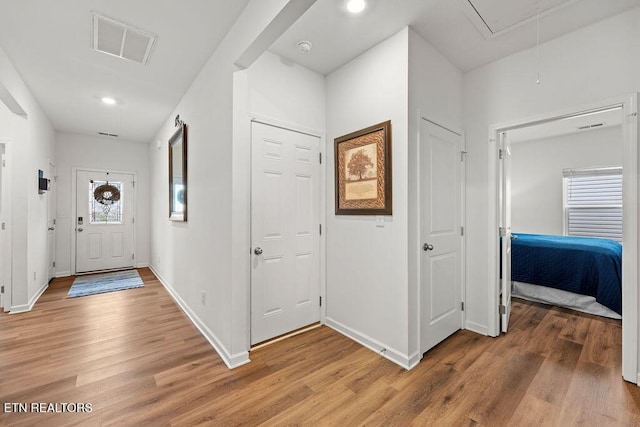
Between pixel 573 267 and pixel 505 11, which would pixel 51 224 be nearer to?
pixel 505 11

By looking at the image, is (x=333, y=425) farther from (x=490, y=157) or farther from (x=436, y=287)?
(x=490, y=157)

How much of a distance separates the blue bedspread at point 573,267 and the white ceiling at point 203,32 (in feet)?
8.03

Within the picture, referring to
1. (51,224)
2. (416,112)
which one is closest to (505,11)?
(416,112)

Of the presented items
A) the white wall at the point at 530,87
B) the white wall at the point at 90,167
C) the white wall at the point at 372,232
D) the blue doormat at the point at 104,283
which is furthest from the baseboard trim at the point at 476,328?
the white wall at the point at 90,167

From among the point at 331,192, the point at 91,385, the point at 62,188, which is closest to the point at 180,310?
the point at 91,385

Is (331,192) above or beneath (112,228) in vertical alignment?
above

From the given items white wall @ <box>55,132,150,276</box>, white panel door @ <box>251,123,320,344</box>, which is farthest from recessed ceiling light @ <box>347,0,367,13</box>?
white wall @ <box>55,132,150,276</box>

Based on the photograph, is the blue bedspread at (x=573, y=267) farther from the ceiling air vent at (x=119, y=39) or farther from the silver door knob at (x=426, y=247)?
the ceiling air vent at (x=119, y=39)

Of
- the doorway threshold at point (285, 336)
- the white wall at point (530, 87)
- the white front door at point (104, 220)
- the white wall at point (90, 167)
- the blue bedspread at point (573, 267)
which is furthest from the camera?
the white front door at point (104, 220)

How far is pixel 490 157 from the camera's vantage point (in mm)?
2709

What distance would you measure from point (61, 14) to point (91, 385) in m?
2.66

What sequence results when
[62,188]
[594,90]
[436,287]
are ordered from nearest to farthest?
[594,90] < [436,287] < [62,188]

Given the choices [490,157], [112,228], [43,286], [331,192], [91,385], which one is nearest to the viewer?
[91,385]

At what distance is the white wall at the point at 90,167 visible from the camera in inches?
199
